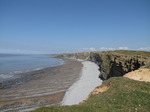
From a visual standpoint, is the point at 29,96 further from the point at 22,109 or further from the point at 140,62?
the point at 140,62

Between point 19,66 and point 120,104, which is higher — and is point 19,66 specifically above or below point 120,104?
below

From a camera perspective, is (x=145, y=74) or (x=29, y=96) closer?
(x=145, y=74)

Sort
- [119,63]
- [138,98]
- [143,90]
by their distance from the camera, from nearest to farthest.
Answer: [138,98] < [143,90] < [119,63]

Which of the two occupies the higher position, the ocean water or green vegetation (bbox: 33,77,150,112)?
green vegetation (bbox: 33,77,150,112)

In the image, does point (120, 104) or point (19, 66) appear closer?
point (120, 104)

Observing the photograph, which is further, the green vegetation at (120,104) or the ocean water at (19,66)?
the ocean water at (19,66)

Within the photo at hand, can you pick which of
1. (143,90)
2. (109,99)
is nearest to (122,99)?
(109,99)

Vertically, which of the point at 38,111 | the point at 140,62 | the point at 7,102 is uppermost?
the point at 140,62

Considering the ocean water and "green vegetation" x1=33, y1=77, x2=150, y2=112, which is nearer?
"green vegetation" x1=33, y1=77, x2=150, y2=112

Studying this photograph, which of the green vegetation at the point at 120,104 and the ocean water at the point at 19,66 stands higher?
the green vegetation at the point at 120,104

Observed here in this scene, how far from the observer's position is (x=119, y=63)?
26.7m

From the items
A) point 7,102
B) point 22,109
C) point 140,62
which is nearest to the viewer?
point 22,109

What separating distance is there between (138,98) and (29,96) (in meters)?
16.8

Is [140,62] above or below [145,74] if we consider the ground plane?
above
